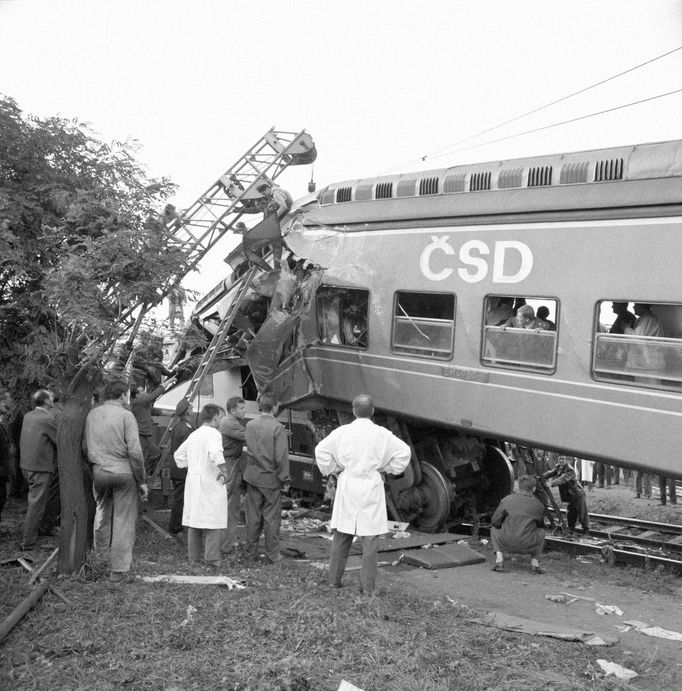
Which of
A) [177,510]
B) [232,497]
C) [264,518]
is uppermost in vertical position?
[232,497]

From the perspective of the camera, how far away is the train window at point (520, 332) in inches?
388

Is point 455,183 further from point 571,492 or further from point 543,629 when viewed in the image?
point 543,629

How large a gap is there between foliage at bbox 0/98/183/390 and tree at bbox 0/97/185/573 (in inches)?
0.5

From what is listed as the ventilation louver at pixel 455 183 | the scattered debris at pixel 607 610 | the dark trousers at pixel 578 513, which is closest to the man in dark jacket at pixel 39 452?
the ventilation louver at pixel 455 183

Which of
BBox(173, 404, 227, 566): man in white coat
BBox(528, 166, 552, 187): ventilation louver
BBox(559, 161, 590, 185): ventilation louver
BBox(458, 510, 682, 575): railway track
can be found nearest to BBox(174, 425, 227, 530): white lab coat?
BBox(173, 404, 227, 566): man in white coat

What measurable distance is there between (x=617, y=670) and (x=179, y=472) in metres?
6.91

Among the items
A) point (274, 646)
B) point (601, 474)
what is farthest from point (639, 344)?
point (601, 474)

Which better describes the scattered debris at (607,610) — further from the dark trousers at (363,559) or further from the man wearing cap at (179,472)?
the man wearing cap at (179,472)

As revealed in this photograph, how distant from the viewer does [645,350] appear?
354 inches

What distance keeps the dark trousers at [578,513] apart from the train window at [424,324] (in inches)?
122

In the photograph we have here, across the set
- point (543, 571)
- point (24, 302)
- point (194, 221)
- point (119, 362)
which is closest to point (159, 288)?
point (119, 362)

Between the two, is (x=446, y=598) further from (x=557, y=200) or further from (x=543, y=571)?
(x=557, y=200)

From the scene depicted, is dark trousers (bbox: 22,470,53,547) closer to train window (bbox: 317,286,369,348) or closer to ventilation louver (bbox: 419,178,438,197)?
train window (bbox: 317,286,369,348)

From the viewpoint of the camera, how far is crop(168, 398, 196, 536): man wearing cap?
35.3 ft
